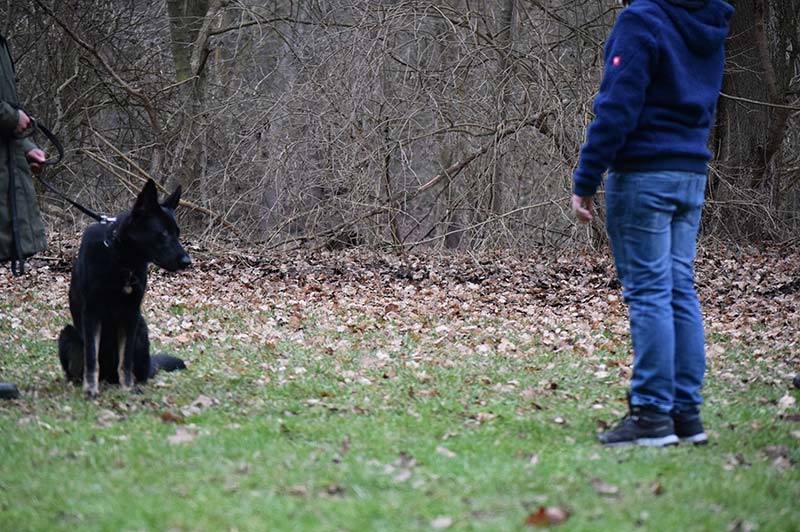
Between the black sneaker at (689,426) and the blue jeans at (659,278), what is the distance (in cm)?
4

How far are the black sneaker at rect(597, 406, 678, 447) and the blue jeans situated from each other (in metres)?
0.04

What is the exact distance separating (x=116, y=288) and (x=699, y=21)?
3.54 m

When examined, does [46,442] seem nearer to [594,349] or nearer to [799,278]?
[594,349]

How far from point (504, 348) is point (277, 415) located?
9.28 ft

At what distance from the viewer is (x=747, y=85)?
13.7 metres

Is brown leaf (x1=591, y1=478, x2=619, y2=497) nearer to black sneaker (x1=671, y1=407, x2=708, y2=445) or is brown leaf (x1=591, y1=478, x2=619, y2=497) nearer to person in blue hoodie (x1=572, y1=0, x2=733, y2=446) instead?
person in blue hoodie (x1=572, y1=0, x2=733, y2=446)

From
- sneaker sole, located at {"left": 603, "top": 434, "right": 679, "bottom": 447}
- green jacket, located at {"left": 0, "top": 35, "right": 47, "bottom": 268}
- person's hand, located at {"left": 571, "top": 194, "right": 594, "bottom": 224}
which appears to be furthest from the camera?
green jacket, located at {"left": 0, "top": 35, "right": 47, "bottom": 268}

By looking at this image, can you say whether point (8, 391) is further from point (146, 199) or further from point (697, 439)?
point (697, 439)

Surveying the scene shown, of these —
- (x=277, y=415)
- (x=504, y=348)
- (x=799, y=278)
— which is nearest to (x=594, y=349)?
(x=504, y=348)

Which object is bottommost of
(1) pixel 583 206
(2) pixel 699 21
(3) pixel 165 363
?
(3) pixel 165 363

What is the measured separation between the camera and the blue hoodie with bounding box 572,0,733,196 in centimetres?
410

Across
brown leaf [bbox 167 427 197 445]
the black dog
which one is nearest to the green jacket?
the black dog

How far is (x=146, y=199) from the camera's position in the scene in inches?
215

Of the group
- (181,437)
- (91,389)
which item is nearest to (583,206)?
(181,437)
